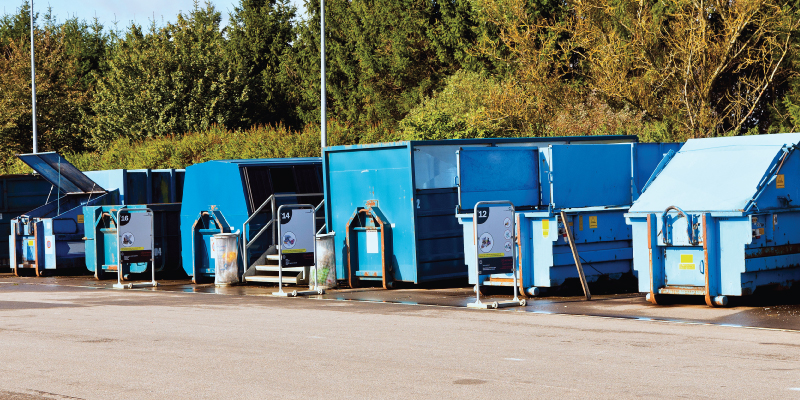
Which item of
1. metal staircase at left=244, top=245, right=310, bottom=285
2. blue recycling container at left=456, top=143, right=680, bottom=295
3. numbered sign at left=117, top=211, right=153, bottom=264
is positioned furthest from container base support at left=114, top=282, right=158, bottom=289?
blue recycling container at left=456, top=143, right=680, bottom=295

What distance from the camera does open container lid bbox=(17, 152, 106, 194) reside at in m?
21.5

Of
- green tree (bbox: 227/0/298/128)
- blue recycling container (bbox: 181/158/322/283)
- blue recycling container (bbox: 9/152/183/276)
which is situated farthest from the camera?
green tree (bbox: 227/0/298/128)

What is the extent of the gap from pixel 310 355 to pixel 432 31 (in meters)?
30.9

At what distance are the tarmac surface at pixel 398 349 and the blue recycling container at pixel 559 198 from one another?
2.33ft

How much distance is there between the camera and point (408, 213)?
15.4 metres

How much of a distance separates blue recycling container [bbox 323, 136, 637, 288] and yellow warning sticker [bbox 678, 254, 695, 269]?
14.4 feet

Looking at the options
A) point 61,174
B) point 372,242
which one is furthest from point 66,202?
point 372,242

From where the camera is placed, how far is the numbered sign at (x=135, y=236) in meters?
17.6

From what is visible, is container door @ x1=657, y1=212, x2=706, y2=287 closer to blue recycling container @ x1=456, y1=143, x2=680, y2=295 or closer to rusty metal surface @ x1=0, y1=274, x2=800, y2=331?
rusty metal surface @ x1=0, y1=274, x2=800, y2=331

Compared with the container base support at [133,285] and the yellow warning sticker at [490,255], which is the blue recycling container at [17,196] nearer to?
the container base support at [133,285]

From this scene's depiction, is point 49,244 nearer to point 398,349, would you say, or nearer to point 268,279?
point 268,279

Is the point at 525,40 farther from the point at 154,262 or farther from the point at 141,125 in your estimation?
the point at 141,125

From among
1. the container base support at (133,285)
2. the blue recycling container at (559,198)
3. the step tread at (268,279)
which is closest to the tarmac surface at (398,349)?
the blue recycling container at (559,198)

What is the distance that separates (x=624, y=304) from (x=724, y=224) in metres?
1.77
